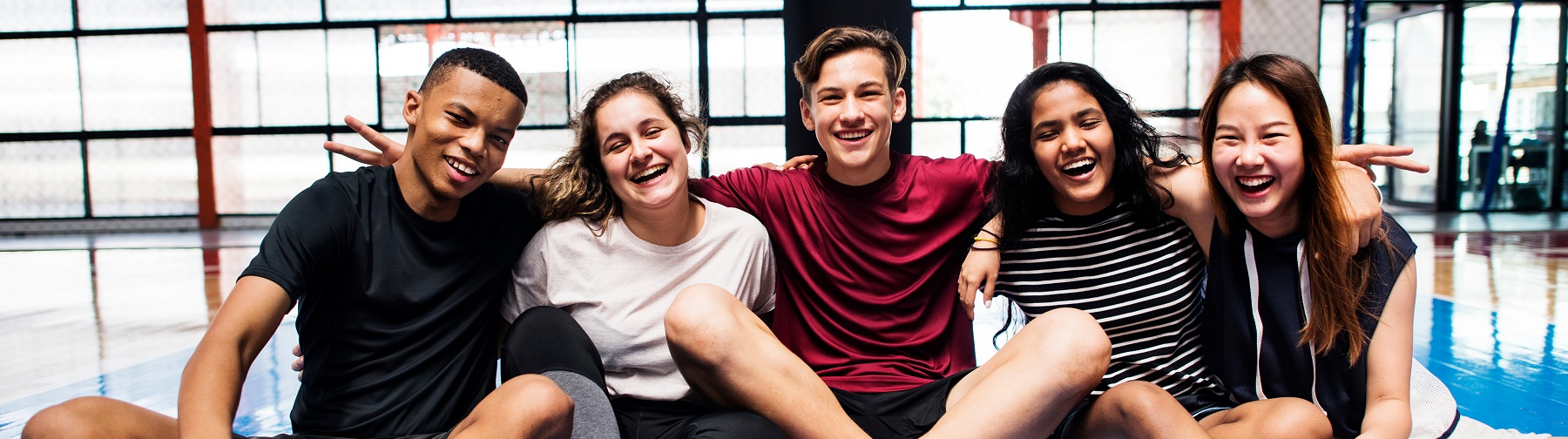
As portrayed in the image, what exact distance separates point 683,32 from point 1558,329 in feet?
20.6

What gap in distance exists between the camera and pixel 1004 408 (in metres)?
1.27

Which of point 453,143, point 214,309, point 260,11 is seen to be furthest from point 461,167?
point 260,11

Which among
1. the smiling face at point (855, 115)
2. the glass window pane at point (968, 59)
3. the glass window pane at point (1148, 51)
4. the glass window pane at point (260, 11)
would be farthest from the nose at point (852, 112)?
the glass window pane at point (260, 11)

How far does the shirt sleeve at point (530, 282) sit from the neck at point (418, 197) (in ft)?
0.49

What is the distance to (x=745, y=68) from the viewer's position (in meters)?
7.75

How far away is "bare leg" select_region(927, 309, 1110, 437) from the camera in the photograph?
4.14 ft

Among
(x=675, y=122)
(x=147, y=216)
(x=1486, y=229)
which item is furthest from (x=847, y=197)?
(x=147, y=216)

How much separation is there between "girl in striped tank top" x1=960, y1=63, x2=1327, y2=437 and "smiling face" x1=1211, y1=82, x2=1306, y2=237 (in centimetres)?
11

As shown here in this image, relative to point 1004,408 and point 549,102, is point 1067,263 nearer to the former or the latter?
point 1004,408

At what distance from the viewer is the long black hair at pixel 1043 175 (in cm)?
152

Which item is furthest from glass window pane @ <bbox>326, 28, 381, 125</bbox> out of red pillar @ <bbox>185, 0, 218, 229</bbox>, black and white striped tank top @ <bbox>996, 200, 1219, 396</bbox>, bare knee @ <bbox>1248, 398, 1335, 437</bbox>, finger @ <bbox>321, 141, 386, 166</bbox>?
bare knee @ <bbox>1248, 398, 1335, 437</bbox>

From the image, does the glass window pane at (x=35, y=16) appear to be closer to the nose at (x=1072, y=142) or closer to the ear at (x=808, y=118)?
the ear at (x=808, y=118)

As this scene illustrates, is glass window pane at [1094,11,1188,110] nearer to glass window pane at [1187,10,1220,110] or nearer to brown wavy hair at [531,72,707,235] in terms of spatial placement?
glass window pane at [1187,10,1220,110]

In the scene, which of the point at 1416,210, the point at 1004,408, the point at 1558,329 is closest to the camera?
the point at 1004,408
